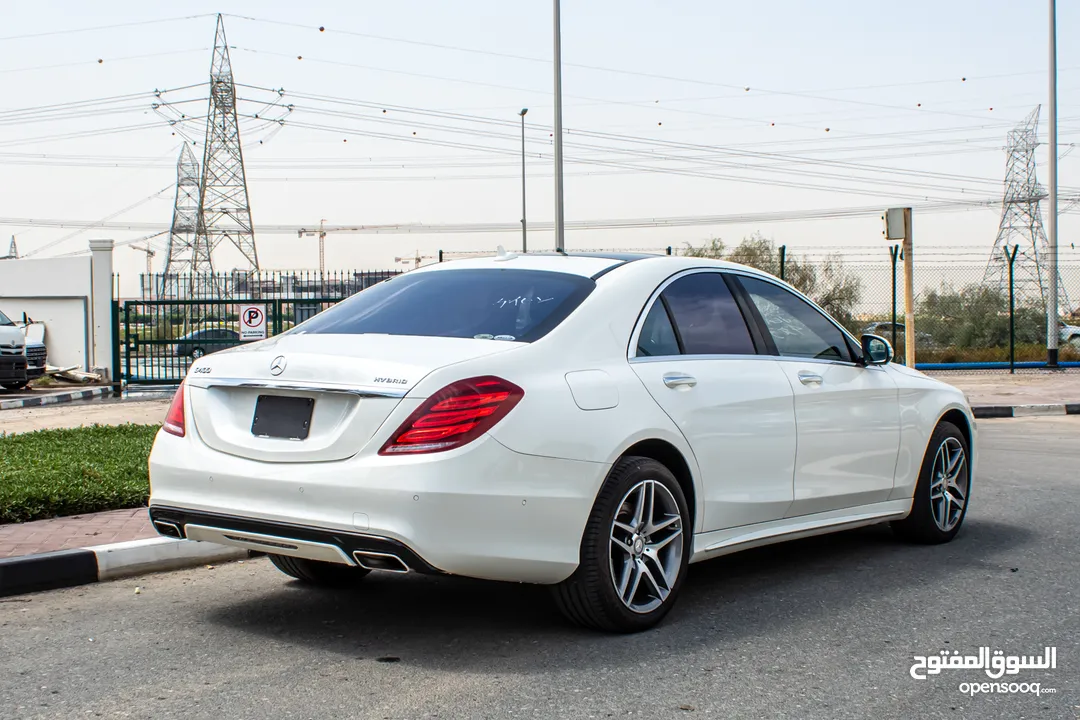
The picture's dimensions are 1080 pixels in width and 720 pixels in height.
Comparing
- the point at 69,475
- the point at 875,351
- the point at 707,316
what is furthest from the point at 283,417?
the point at 69,475

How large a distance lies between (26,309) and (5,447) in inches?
855

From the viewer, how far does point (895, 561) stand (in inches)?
246

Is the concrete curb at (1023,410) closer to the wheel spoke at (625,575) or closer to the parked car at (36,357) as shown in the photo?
the wheel spoke at (625,575)

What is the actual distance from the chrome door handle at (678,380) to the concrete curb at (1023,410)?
12208mm

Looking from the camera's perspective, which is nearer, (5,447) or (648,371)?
(648,371)

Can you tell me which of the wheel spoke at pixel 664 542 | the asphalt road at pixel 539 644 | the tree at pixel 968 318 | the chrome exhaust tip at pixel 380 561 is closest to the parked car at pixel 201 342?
the tree at pixel 968 318

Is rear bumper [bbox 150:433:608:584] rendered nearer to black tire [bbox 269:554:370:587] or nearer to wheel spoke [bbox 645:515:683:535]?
wheel spoke [bbox 645:515:683:535]

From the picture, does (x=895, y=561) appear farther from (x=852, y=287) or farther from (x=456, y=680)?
(x=852, y=287)

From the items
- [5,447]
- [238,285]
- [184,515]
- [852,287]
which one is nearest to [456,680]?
[184,515]

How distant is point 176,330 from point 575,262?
1804cm

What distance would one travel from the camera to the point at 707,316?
17.9 ft

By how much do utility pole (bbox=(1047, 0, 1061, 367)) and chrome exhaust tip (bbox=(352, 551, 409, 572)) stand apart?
24664mm

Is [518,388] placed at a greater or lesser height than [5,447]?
greater

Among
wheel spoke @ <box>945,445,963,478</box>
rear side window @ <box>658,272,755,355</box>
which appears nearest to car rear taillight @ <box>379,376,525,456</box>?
rear side window @ <box>658,272,755,355</box>
